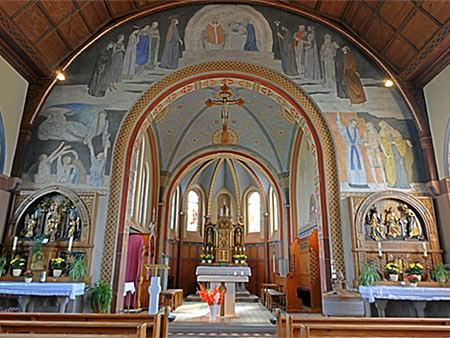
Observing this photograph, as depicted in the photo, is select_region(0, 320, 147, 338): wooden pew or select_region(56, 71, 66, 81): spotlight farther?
select_region(56, 71, 66, 81): spotlight

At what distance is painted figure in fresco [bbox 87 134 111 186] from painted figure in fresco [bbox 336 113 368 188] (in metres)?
6.34

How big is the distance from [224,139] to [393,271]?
5.78m

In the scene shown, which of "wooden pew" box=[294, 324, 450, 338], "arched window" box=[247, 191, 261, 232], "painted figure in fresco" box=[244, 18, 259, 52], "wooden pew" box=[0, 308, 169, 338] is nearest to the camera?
"wooden pew" box=[294, 324, 450, 338]

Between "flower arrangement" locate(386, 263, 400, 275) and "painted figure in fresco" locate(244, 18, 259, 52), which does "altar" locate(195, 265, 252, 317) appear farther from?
"painted figure in fresco" locate(244, 18, 259, 52)

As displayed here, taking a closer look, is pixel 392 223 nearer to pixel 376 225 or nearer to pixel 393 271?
pixel 376 225

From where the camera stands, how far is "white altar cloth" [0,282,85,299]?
715 cm

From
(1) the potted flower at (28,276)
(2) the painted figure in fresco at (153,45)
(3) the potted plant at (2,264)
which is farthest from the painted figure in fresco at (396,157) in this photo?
(3) the potted plant at (2,264)

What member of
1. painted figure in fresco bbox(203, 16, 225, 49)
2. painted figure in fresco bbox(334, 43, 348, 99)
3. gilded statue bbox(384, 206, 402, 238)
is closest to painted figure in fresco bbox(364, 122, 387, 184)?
gilded statue bbox(384, 206, 402, 238)

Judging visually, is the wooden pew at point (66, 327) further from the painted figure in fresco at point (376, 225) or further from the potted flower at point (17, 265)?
the painted figure in fresco at point (376, 225)

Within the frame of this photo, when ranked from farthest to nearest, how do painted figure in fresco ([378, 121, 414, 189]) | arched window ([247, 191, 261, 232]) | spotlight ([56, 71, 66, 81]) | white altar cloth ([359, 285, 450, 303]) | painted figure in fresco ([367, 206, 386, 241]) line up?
1. arched window ([247, 191, 261, 232])
2. spotlight ([56, 71, 66, 81])
3. painted figure in fresco ([378, 121, 414, 189])
4. painted figure in fresco ([367, 206, 386, 241])
5. white altar cloth ([359, 285, 450, 303])

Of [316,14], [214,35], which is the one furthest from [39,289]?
[316,14]

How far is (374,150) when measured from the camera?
31.1ft

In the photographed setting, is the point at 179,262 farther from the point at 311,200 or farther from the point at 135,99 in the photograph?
the point at 135,99

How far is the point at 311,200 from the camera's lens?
13.0m
